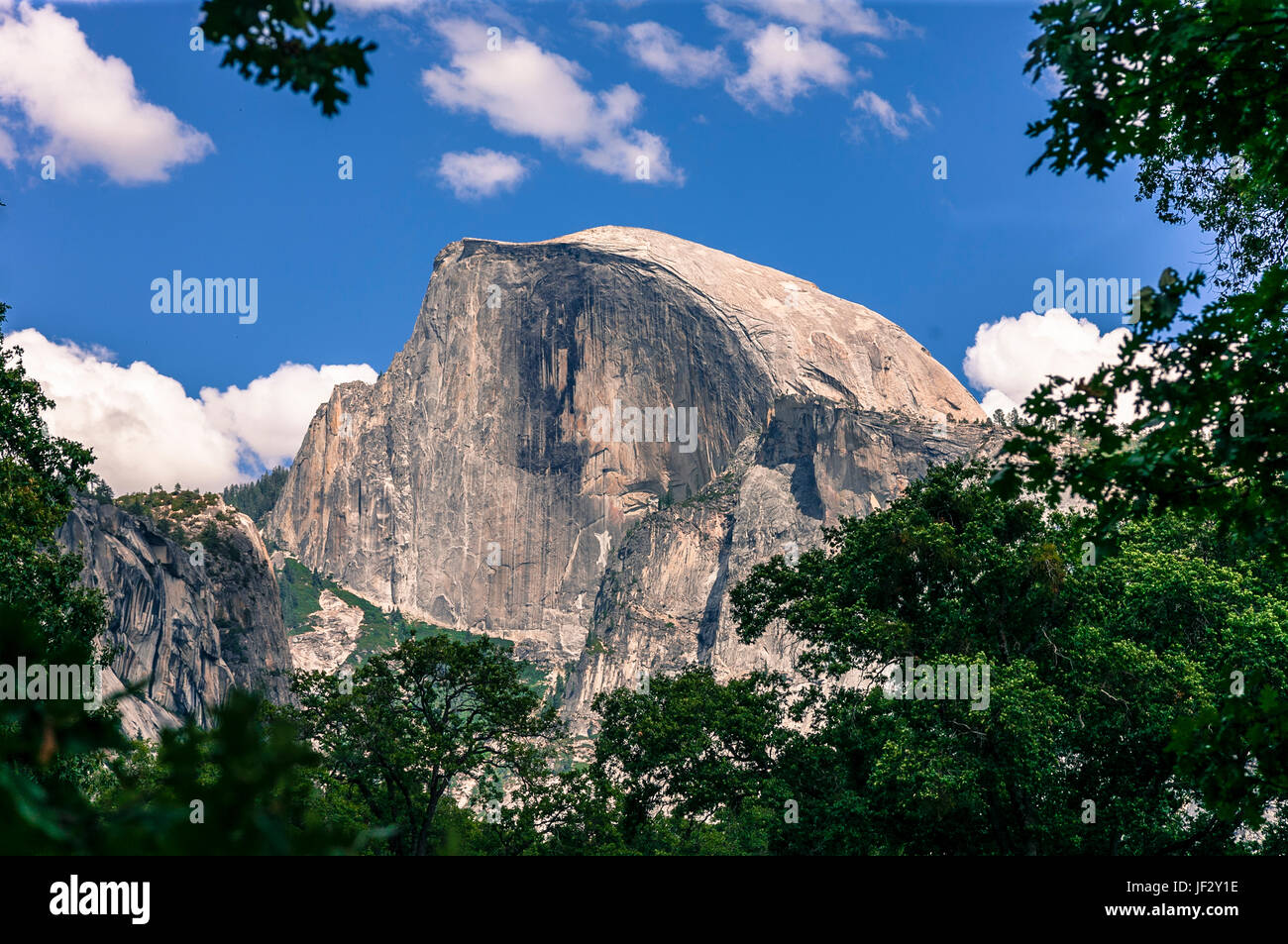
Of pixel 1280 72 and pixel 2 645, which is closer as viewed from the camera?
pixel 2 645

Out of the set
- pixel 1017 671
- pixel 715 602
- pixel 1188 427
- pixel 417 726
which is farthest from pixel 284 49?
pixel 715 602

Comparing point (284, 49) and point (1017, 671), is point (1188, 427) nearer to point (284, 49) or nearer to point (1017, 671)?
point (284, 49)

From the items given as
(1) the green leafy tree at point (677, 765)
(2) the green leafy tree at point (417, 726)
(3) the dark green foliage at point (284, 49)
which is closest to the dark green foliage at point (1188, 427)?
(3) the dark green foliage at point (284, 49)

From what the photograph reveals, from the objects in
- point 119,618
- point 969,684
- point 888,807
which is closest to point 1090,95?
point 969,684

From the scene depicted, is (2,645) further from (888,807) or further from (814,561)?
(814,561)

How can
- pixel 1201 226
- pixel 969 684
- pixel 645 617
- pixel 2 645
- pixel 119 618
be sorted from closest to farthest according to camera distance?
pixel 2 645, pixel 1201 226, pixel 969 684, pixel 119 618, pixel 645 617

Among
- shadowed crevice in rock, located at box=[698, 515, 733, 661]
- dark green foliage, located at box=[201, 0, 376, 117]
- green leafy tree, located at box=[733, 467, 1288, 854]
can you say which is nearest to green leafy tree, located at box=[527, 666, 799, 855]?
green leafy tree, located at box=[733, 467, 1288, 854]

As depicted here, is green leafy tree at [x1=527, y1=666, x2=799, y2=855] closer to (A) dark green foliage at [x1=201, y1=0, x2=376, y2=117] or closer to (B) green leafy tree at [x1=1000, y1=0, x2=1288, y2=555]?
(B) green leafy tree at [x1=1000, y1=0, x2=1288, y2=555]

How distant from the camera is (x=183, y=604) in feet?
361

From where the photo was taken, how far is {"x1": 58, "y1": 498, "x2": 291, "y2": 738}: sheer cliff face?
89.6 meters

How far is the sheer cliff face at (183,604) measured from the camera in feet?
294

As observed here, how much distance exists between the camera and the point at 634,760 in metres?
27.5

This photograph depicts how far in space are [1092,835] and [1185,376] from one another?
17.1 meters

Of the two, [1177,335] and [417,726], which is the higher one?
[1177,335]
